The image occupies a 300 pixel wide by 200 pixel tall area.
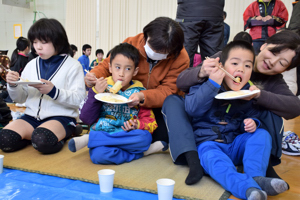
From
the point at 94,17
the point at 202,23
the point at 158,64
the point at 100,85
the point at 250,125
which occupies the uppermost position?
the point at 94,17

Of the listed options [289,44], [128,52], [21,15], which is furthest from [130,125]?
[21,15]

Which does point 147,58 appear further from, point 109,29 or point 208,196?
point 109,29

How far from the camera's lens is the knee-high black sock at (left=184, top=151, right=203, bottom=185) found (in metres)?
1.31

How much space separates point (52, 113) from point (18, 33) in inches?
315

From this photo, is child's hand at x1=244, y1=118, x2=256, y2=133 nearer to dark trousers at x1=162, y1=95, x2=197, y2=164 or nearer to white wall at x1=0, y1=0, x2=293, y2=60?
dark trousers at x1=162, y1=95, x2=197, y2=164

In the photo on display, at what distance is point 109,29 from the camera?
25.3 ft

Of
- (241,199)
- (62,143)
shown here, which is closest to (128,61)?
(62,143)

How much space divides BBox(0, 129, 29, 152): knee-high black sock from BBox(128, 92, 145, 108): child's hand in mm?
791

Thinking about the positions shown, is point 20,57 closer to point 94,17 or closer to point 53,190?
point 53,190

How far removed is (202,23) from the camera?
8.16 ft

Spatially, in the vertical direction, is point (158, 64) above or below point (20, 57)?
above

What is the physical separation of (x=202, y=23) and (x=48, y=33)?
1371 mm

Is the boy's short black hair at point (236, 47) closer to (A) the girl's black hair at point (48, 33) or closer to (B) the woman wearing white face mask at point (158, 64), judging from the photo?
(B) the woman wearing white face mask at point (158, 64)

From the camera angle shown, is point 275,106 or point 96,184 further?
point 275,106
